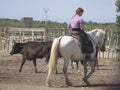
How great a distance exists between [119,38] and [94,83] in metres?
9.81

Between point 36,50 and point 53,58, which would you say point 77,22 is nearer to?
point 53,58

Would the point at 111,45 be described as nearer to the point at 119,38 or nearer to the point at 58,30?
the point at 119,38

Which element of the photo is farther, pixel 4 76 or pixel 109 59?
pixel 109 59

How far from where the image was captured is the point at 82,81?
10672 mm

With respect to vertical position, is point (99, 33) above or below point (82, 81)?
above

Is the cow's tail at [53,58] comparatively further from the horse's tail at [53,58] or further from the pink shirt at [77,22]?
the pink shirt at [77,22]

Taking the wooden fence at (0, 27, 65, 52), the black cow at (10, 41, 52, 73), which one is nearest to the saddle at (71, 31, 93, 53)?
the black cow at (10, 41, 52, 73)

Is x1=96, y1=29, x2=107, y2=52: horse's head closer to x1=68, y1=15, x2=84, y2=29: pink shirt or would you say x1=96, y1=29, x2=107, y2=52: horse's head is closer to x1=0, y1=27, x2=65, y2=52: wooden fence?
x1=68, y1=15, x2=84, y2=29: pink shirt

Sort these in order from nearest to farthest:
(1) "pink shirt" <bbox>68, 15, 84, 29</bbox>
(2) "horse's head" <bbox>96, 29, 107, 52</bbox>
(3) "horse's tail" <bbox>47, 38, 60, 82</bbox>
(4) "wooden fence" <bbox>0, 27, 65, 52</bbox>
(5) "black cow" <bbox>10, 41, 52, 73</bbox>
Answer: (3) "horse's tail" <bbox>47, 38, 60, 82</bbox> < (1) "pink shirt" <bbox>68, 15, 84, 29</bbox> < (2) "horse's head" <bbox>96, 29, 107, 52</bbox> < (5) "black cow" <bbox>10, 41, 52, 73</bbox> < (4) "wooden fence" <bbox>0, 27, 65, 52</bbox>

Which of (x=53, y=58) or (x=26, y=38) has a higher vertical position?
(x=53, y=58)

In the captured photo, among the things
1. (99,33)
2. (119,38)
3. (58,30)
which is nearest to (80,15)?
(99,33)

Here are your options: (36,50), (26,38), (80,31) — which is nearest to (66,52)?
(80,31)

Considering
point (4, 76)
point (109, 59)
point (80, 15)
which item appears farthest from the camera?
point (109, 59)

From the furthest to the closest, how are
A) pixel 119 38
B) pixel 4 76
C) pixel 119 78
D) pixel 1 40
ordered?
pixel 1 40 < pixel 119 38 < pixel 4 76 < pixel 119 78
